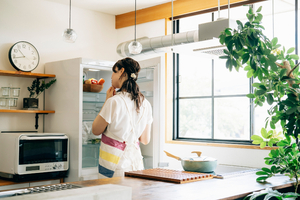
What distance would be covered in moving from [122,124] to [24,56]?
1.86 meters

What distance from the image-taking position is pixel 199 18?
4.42m

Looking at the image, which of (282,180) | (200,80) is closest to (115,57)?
(200,80)

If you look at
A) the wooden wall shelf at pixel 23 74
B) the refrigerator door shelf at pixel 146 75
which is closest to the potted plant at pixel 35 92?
the wooden wall shelf at pixel 23 74

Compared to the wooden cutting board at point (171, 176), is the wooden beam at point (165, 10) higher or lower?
higher

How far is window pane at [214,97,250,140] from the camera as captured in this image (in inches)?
157

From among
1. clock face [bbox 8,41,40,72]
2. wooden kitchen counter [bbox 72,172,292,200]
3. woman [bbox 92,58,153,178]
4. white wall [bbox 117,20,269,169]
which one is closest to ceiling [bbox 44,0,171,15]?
white wall [bbox 117,20,269,169]

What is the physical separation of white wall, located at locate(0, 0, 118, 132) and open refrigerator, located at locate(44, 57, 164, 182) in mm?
298

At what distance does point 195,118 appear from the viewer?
14.6 feet

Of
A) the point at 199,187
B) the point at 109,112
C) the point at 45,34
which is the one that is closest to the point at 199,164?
the point at 199,187

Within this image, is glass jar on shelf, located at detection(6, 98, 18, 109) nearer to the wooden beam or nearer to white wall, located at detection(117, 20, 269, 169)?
white wall, located at detection(117, 20, 269, 169)

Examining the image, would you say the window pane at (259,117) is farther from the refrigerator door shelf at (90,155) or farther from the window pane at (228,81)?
the refrigerator door shelf at (90,155)

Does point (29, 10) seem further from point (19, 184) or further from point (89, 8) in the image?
point (19, 184)

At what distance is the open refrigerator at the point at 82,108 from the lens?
137 inches

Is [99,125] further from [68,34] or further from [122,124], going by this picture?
[68,34]
